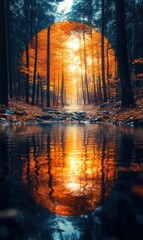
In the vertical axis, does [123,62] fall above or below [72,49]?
below

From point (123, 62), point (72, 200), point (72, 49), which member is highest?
point (72, 49)

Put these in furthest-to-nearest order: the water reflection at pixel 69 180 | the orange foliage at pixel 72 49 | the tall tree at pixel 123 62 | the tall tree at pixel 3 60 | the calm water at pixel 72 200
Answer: the orange foliage at pixel 72 49, the tall tree at pixel 123 62, the tall tree at pixel 3 60, the water reflection at pixel 69 180, the calm water at pixel 72 200

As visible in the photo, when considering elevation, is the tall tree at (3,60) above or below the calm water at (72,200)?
above

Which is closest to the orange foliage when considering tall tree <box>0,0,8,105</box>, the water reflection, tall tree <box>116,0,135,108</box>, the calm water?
tall tree <box>116,0,135,108</box>

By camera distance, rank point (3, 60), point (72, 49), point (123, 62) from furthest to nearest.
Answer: point (72, 49) < point (123, 62) < point (3, 60)

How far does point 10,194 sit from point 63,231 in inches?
23.3

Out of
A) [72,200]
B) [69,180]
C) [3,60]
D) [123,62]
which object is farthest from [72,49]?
[72,200]

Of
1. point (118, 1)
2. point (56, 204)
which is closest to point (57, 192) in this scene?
point (56, 204)

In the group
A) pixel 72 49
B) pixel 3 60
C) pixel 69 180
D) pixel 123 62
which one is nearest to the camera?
pixel 69 180

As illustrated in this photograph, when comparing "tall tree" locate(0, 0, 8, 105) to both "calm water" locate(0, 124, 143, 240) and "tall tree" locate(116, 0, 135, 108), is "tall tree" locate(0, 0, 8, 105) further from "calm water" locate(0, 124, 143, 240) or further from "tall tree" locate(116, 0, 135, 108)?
"calm water" locate(0, 124, 143, 240)

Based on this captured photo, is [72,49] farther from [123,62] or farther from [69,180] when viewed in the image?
[69,180]

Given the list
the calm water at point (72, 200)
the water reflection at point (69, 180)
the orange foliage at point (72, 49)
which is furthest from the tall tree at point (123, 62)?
the orange foliage at point (72, 49)

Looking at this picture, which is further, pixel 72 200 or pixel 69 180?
pixel 69 180

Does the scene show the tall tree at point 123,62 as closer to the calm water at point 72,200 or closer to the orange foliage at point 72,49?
the calm water at point 72,200
